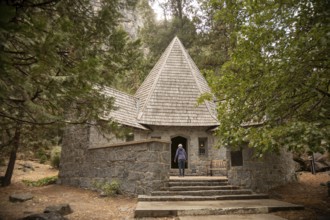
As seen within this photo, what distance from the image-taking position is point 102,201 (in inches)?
318

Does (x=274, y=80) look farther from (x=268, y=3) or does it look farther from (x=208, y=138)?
(x=208, y=138)

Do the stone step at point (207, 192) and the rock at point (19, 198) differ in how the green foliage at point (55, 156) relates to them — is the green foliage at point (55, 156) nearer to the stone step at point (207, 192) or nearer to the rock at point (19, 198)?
the rock at point (19, 198)

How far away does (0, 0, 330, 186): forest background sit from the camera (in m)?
3.04

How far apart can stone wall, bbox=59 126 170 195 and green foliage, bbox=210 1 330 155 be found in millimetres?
2829

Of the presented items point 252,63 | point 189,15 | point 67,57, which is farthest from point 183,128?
point 189,15

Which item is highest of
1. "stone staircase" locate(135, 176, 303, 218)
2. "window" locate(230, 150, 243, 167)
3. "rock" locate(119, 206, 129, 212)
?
"window" locate(230, 150, 243, 167)

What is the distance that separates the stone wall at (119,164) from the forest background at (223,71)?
3006 millimetres

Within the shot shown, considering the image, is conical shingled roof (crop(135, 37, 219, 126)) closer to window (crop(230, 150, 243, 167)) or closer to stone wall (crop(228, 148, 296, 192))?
window (crop(230, 150, 243, 167))

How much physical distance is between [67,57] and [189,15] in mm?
23198

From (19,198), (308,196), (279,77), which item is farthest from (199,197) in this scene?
(19,198)

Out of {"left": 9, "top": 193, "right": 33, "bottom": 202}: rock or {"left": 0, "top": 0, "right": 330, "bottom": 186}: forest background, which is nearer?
{"left": 0, "top": 0, "right": 330, "bottom": 186}: forest background

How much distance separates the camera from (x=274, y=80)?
17.1 feet

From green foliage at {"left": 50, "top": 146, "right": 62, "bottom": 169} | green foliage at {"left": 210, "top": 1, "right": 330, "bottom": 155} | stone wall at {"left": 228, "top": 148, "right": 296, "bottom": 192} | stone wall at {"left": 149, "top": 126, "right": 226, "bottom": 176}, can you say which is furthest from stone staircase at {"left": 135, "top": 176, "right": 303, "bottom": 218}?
green foliage at {"left": 50, "top": 146, "right": 62, "bottom": 169}

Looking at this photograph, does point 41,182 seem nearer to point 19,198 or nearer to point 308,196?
point 19,198
